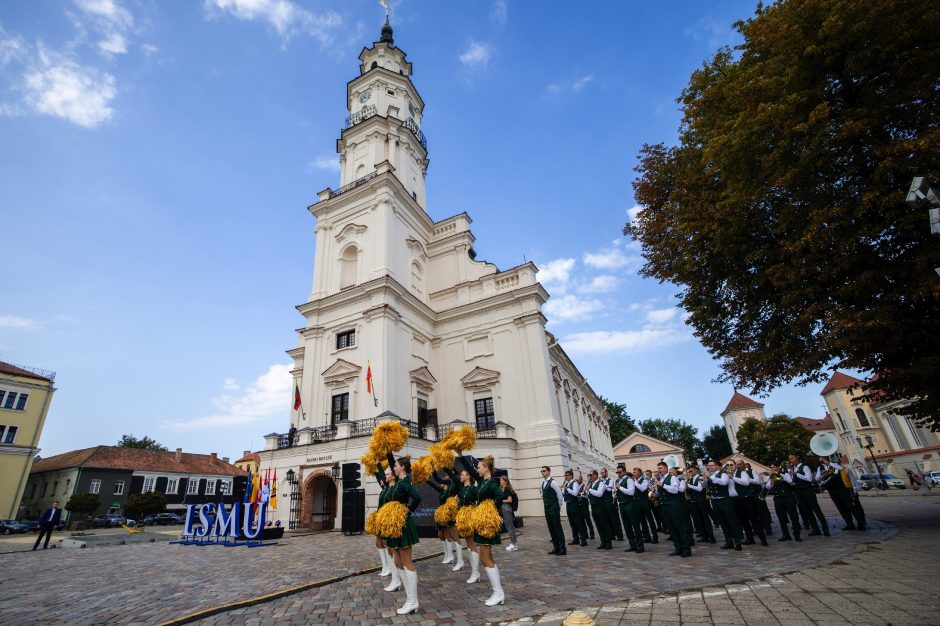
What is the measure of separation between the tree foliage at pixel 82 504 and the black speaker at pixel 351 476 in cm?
3301

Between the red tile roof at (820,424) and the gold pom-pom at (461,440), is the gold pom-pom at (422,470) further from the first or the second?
the red tile roof at (820,424)

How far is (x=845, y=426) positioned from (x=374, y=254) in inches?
2584

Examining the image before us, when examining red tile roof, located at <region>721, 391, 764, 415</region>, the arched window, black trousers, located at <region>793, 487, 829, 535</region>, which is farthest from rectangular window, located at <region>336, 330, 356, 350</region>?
red tile roof, located at <region>721, 391, 764, 415</region>

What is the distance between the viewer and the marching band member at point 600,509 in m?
10.2

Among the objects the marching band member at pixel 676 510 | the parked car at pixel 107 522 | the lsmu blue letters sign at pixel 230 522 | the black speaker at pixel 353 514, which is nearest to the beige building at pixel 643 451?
the black speaker at pixel 353 514

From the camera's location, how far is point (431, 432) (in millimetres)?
22172

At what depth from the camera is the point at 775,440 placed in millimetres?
53531

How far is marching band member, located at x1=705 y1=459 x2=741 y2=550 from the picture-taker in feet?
29.6

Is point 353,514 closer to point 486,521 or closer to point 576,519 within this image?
point 576,519

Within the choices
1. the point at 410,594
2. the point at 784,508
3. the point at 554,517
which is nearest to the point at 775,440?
the point at 784,508

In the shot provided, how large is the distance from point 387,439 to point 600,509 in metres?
6.00

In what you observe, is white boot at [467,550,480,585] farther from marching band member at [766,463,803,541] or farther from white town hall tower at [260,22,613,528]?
white town hall tower at [260,22,613,528]

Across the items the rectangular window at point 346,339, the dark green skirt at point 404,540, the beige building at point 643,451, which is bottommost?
the dark green skirt at point 404,540

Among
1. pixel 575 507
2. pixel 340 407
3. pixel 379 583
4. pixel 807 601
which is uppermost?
pixel 340 407
